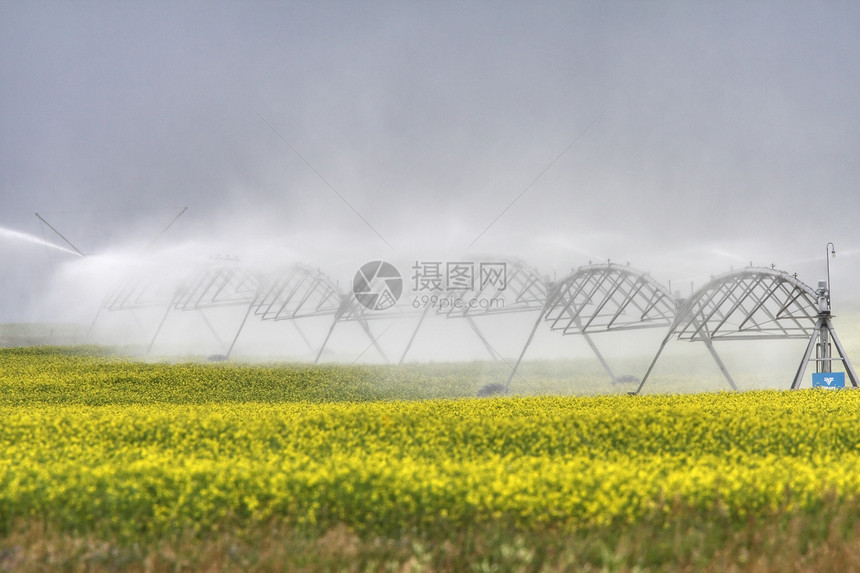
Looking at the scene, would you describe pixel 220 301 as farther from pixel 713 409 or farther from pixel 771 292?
pixel 713 409

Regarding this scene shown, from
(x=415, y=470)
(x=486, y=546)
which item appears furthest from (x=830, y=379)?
(x=486, y=546)

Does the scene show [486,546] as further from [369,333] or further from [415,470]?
[369,333]

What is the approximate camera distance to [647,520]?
7.35 metres

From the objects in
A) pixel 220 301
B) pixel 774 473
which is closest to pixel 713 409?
pixel 774 473

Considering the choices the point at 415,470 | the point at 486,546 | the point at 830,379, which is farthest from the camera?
the point at 830,379

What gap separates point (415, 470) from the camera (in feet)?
26.9

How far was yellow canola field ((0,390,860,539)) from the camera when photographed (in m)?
7.55

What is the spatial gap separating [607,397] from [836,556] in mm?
11874

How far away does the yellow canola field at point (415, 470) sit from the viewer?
755 centimetres

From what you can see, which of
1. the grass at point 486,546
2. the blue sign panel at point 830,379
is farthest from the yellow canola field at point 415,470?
the blue sign panel at point 830,379

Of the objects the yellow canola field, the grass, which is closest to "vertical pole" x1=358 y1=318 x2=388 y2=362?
the yellow canola field

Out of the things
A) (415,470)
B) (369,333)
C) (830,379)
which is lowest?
(415,470)

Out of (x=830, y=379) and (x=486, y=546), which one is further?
(x=830, y=379)

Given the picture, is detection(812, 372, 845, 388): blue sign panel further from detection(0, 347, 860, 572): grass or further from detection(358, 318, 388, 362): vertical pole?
detection(358, 318, 388, 362): vertical pole
